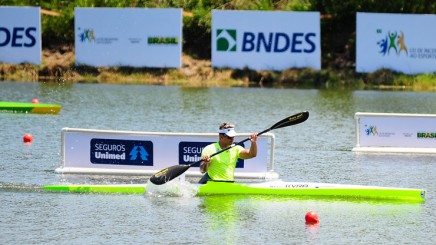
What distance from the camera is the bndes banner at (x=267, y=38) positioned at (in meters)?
49.9

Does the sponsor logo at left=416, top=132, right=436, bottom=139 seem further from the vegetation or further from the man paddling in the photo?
the vegetation

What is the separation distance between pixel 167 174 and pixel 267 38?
2931 cm

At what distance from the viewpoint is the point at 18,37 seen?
51.5 m

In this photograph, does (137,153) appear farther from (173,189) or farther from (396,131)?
(396,131)

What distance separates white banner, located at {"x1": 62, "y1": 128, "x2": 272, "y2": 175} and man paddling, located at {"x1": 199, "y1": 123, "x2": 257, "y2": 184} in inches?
50.8

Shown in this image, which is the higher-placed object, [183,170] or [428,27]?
[428,27]

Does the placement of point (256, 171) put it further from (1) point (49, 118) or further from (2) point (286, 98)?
(2) point (286, 98)

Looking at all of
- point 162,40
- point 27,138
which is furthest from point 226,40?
point 27,138

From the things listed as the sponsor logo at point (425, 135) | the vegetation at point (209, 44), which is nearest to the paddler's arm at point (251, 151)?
the sponsor logo at point (425, 135)

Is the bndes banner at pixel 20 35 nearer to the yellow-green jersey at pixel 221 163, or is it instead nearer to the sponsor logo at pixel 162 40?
the sponsor logo at pixel 162 40

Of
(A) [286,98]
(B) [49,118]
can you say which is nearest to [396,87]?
(A) [286,98]

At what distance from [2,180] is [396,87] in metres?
29.8

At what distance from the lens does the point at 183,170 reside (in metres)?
21.2

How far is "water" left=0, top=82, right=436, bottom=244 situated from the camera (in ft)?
59.6
